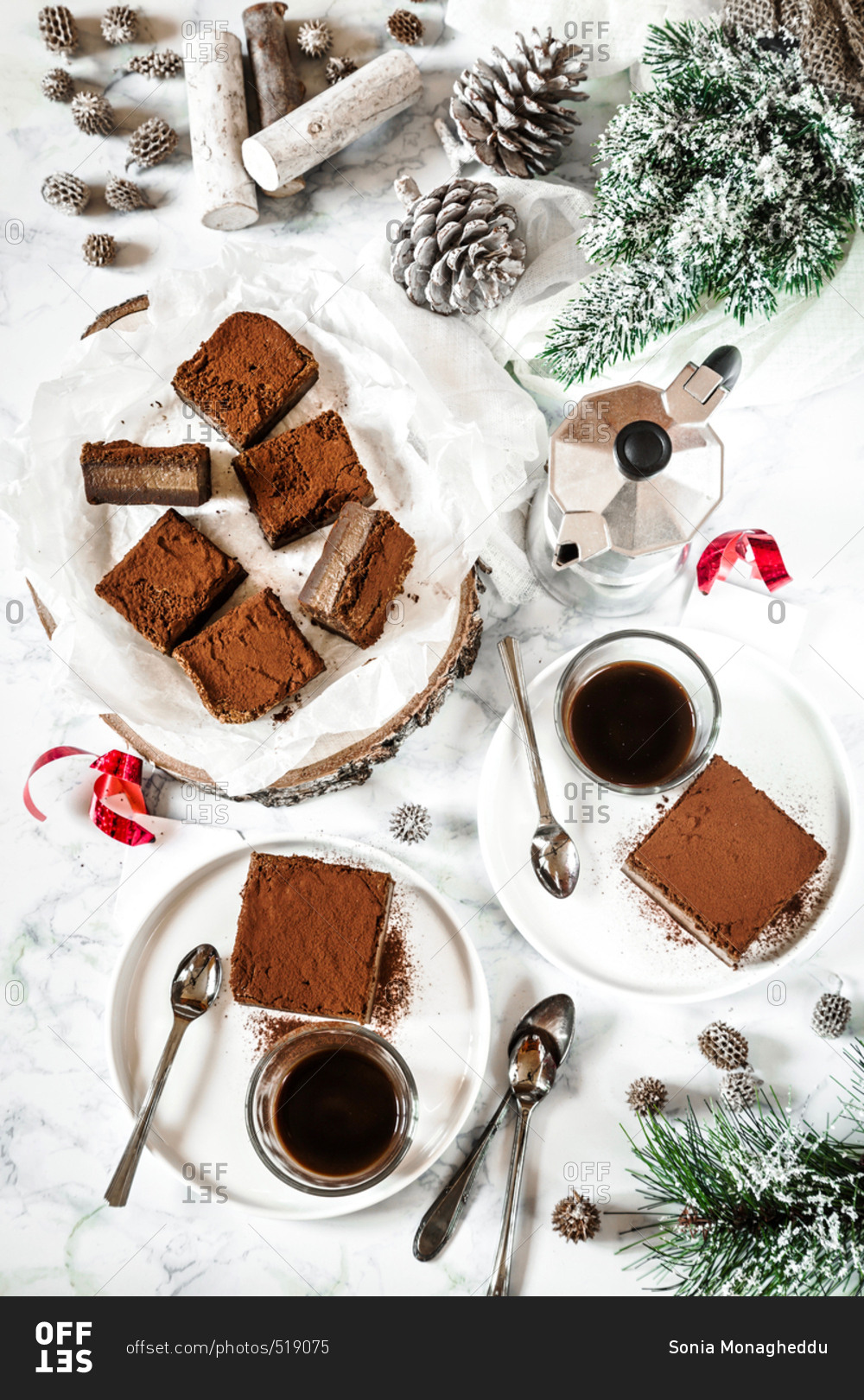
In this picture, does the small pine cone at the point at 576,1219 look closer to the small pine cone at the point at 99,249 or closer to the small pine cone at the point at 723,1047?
the small pine cone at the point at 723,1047

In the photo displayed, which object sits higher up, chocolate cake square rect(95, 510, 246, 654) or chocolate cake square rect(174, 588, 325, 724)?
chocolate cake square rect(95, 510, 246, 654)

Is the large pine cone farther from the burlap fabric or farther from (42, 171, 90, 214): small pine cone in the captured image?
(42, 171, 90, 214): small pine cone

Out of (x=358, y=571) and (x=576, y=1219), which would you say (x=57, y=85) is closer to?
(x=358, y=571)

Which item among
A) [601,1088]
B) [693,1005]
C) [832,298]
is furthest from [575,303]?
[601,1088]

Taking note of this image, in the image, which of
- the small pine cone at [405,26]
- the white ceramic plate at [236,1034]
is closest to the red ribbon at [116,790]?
the white ceramic plate at [236,1034]

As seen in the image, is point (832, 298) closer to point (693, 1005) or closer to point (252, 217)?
point (252, 217)

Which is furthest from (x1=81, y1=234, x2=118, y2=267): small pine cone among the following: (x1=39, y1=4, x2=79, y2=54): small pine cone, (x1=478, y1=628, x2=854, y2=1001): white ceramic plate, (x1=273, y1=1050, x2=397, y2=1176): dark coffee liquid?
(x1=273, y1=1050, x2=397, y2=1176): dark coffee liquid

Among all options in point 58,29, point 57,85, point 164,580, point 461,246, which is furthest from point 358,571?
point 58,29
